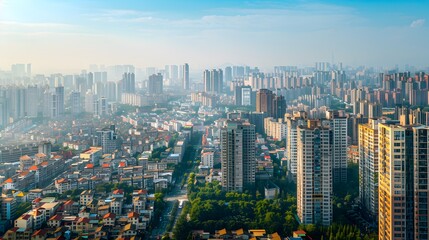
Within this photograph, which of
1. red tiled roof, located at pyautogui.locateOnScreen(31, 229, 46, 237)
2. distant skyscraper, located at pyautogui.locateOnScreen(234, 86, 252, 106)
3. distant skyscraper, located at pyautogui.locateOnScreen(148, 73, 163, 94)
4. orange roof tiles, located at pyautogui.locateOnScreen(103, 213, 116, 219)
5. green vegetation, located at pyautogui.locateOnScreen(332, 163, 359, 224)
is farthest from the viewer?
distant skyscraper, located at pyautogui.locateOnScreen(234, 86, 252, 106)

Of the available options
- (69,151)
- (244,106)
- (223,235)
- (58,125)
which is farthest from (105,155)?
(244,106)

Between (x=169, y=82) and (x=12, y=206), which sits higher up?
(x=169, y=82)

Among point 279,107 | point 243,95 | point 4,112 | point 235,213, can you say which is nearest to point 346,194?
point 235,213

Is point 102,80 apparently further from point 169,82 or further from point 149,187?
point 149,187

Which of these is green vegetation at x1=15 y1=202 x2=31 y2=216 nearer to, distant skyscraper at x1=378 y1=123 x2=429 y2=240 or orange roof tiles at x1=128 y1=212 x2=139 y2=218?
orange roof tiles at x1=128 y1=212 x2=139 y2=218

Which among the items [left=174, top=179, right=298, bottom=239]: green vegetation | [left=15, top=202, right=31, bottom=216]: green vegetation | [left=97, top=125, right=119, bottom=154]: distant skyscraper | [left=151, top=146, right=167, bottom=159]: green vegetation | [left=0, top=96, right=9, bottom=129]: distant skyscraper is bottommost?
[left=174, top=179, right=298, bottom=239]: green vegetation

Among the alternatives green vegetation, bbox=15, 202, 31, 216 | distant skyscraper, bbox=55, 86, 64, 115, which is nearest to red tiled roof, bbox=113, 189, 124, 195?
green vegetation, bbox=15, 202, 31, 216
